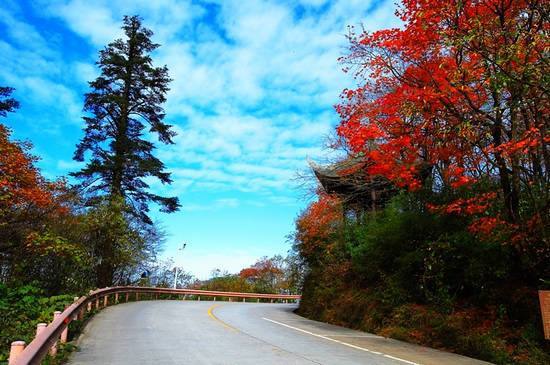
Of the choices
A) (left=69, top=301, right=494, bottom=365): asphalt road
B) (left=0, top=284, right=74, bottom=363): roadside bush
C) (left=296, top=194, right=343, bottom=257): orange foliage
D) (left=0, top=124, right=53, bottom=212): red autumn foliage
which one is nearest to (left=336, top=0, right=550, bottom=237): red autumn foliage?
(left=69, top=301, right=494, bottom=365): asphalt road

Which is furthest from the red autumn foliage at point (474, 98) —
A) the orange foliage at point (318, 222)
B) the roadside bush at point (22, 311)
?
the roadside bush at point (22, 311)

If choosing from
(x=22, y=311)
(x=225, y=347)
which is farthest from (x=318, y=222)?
(x=225, y=347)

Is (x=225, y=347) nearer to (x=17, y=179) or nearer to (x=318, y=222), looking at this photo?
(x=17, y=179)

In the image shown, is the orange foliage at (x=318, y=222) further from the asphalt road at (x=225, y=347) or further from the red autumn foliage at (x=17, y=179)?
the red autumn foliage at (x=17, y=179)

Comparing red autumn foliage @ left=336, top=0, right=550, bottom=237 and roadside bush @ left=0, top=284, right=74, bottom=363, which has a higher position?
red autumn foliage @ left=336, top=0, right=550, bottom=237

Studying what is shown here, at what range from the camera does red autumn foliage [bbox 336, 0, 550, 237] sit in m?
8.92

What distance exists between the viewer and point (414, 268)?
14.8 meters

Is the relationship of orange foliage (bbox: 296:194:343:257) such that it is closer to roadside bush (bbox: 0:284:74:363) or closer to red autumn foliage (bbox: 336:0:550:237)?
red autumn foliage (bbox: 336:0:550:237)

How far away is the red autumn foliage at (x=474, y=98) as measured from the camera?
8922 millimetres

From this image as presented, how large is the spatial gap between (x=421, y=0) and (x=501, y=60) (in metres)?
3.01

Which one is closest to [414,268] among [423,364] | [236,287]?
[423,364]

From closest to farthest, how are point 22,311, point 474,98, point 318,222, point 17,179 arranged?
point 474,98, point 22,311, point 17,179, point 318,222

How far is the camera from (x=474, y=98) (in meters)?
12.7

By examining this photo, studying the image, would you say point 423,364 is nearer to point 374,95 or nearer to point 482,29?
point 482,29
